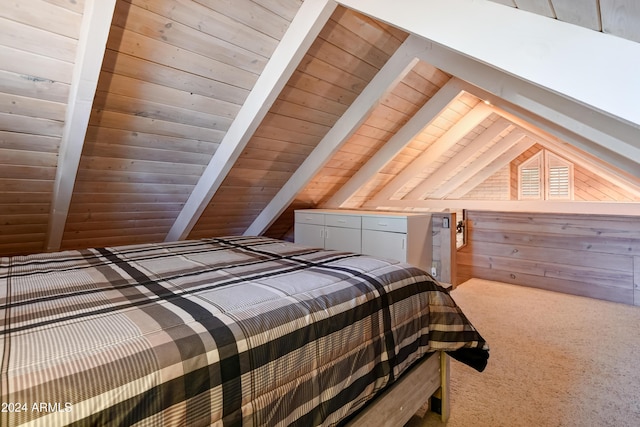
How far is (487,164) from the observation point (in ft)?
15.0

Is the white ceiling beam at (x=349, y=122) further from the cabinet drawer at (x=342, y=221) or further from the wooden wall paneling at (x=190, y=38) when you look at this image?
the wooden wall paneling at (x=190, y=38)

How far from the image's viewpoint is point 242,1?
161 cm

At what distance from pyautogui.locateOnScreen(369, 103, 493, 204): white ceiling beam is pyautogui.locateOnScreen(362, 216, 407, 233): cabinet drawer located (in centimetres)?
→ 112

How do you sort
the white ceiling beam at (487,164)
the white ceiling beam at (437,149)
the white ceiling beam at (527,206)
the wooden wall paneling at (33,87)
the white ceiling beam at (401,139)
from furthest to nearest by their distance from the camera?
the white ceiling beam at (487,164)
the white ceiling beam at (437,149)
the white ceiling beam at (527,206)
the white ceiling beam at (401,139)
the wooden wall paneling at (33,87)

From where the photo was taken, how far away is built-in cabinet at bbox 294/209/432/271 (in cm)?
295

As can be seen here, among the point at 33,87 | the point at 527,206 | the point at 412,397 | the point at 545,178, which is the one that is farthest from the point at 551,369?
the point at 545,178

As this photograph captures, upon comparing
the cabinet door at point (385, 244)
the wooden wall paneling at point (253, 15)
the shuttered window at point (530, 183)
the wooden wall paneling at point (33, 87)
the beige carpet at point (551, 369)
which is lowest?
the beige carpet at point (551, 369)

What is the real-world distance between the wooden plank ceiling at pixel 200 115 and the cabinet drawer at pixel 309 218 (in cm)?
21

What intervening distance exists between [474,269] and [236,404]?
12.4 ft

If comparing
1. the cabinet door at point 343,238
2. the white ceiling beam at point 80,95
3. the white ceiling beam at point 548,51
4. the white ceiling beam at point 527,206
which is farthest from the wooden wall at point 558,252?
the white ceiling beam at point 80,95

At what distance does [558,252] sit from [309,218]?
8.66ft

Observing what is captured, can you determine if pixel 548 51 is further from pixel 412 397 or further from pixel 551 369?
pixel 551 369

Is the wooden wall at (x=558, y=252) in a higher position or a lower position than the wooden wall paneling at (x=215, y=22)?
lower

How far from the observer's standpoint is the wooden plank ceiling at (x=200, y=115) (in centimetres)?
150
